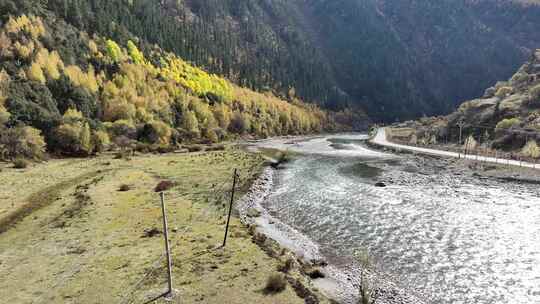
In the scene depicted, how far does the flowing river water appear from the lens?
90.5 feet

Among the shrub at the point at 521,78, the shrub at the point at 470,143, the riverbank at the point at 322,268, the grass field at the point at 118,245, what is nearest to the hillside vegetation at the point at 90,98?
the grass field at the point at 118,245

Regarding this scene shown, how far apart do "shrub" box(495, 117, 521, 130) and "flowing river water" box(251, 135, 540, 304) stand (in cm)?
3064

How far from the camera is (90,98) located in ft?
357

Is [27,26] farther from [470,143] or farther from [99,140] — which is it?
[470,143]

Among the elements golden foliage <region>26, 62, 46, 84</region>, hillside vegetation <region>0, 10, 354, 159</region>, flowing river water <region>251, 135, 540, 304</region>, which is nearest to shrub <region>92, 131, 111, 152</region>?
hillside vegetation <region>0, 10, 354, 159</region>

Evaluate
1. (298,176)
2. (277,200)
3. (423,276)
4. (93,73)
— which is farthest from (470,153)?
(93,73)

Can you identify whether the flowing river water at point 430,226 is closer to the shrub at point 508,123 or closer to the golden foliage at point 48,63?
the shrub at point 508,123

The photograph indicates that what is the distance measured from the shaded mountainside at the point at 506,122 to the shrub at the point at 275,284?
75981 mm

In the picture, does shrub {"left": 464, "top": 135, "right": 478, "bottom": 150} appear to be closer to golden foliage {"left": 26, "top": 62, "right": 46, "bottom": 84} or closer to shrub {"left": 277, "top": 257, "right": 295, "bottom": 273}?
shrub {"left": 277, "top": 257, "right": 295, "bottom": 273}

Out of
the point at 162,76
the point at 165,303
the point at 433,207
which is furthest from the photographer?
the point at 162,76

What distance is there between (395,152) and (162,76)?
9865 cm

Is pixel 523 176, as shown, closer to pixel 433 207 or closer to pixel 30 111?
pixel 433 207

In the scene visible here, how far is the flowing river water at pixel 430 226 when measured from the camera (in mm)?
27578

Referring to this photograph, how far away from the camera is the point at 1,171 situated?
209ft
